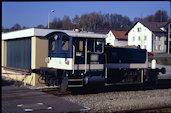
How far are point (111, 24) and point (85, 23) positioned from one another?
1411mm

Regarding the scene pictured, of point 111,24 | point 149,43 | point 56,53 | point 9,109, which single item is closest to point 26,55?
point 56,53

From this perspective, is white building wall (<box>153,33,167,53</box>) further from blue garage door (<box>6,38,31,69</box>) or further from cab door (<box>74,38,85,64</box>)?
cab door (<box>74,38,85,64</box>)

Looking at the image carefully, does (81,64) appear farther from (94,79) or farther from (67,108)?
(67,108)

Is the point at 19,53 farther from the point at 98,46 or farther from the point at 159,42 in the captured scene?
the point at 159,42

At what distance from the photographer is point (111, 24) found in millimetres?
12156

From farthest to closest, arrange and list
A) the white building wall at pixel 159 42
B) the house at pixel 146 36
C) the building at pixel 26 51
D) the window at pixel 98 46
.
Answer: the white building wall at pixel 159 42 < the house at pixel 146 36 < the building at pixel 26 51 < the window at pixel 98 46

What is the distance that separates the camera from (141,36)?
50.2 metres

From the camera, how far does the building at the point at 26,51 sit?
14.4 metres

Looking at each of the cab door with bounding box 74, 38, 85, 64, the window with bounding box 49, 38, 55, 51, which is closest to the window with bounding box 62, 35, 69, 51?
the cab door with bounding box 74, 38, 85, 64

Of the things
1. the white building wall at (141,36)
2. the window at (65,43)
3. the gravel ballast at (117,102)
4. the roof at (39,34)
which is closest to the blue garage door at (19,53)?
the roof at (39,34)

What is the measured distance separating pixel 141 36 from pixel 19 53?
37.9 metres

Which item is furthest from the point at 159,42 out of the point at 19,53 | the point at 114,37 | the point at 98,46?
the point at 98,46

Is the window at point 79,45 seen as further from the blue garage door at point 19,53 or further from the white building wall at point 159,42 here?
the white building wall at point 159,42

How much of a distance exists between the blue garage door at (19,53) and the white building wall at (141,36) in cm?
3499
